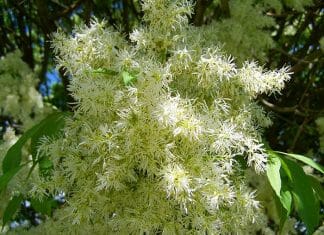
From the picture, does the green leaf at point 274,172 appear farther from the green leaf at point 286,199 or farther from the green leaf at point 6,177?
the green leaf at point 6,177

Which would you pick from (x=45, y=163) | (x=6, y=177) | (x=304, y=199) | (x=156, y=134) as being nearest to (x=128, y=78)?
(x=156, y=134)

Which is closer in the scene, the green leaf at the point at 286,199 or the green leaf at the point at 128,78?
the green leaf at the point at 128,78

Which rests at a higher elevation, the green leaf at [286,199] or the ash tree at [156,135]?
the ash tree at [156,135]

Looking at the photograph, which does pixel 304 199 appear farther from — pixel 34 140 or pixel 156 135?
pixel 34 140

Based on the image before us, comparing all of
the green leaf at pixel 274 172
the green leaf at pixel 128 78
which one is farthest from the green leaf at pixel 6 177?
the green leaf at pixel 274 172

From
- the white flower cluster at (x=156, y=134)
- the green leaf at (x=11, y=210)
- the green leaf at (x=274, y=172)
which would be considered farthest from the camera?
the green leaf at (x=11, y=210)

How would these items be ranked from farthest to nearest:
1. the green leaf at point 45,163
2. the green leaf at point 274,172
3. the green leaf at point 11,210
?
the green leaf at point 11,210 → the green leaf at point 45,163 → the green leaf at point 274,172

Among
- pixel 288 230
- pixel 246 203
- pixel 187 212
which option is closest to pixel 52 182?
pixel 187 212
